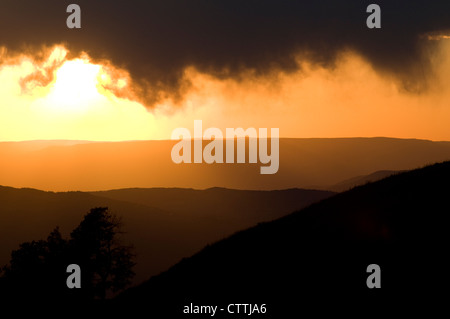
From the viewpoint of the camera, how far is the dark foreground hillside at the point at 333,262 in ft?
76.7

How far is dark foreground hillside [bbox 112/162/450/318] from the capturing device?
23375 millimetres

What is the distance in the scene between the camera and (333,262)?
26.4m

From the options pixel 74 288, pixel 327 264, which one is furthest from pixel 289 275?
pixel 74 288

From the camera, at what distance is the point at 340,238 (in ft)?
94.5

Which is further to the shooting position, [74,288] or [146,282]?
[74,288]

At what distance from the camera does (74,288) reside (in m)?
40.8

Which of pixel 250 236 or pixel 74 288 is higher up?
pixel 250 236

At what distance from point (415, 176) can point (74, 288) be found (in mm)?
Answer: 26186
